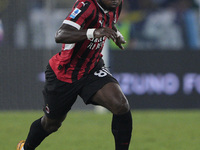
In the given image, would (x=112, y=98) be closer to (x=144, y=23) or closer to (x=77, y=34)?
(x=77, y=34)

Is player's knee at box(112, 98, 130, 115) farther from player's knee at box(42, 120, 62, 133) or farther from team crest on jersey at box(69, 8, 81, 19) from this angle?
team crest on jersey at box(69, 8, 81, 19)

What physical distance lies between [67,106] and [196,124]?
421 centimetres

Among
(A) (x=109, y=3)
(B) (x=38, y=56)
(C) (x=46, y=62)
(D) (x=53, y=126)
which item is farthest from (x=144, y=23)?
(A) (x=109, y=3)

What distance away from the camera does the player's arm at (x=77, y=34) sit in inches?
180

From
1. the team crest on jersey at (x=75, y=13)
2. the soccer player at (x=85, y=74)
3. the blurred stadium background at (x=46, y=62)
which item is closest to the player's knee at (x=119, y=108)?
the soccer player at (x=85, y=74)

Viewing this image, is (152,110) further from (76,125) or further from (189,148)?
(189,148)

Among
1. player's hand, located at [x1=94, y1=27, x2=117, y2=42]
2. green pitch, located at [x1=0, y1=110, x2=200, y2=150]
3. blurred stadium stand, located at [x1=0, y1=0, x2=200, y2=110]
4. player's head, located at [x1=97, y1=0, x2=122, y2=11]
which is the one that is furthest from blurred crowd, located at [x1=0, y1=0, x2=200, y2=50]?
player's hand, located at [x1=94, y1=27, x2=117, y2=42]

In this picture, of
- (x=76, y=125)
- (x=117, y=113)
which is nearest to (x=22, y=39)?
(x=76, y=125)

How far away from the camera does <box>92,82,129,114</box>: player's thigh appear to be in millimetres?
4844

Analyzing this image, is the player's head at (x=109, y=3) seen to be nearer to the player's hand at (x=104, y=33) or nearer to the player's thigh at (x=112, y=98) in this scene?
the player's hand at (x=104, y=33)

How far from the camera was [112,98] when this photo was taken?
4.88m

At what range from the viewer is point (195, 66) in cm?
1123

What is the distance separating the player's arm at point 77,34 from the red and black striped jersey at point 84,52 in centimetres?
17

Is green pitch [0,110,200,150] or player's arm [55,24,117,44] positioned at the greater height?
player's arm [55,24,117,44]
